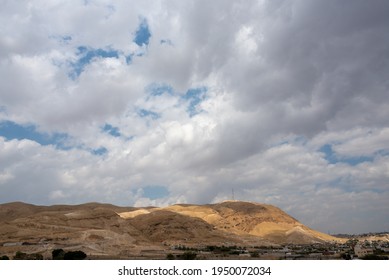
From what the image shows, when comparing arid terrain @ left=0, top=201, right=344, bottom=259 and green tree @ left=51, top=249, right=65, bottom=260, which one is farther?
arid terrain @ left=0, top=201, right=344, bottom=259

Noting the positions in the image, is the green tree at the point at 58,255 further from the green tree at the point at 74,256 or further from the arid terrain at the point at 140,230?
the arid terrain at the point at 140,230

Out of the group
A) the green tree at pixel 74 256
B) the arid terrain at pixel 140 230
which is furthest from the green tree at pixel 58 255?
the arid terrain at pixel 140 230

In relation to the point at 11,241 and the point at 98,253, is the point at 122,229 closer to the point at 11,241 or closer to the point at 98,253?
the point at 11,241

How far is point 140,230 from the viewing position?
119125 mm

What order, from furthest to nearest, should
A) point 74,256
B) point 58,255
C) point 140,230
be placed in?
point 140,230 < point 58,255 < point 74,256

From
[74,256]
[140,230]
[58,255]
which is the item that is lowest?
[74,256]

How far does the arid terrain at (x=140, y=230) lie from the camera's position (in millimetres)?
76000

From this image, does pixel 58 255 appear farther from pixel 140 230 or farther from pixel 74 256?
pixel 140 230

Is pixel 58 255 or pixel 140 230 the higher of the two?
pixel 140 230

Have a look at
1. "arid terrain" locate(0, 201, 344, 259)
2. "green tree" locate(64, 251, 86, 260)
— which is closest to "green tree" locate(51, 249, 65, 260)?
"green tree" locate(64, 251, 86, 260)

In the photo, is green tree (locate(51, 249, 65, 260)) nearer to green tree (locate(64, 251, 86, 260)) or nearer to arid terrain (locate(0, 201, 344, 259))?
green tree (locate(64, 251, 86, 260))

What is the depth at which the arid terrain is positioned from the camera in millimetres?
76000

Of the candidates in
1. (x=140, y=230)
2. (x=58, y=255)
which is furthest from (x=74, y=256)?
(x=140, y=230)

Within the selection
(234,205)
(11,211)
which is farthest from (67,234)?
(234,205)
